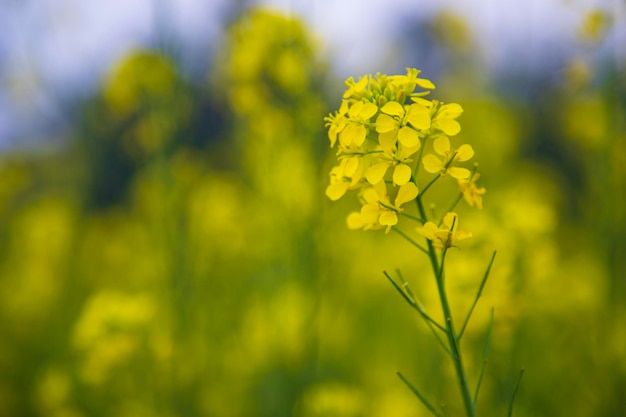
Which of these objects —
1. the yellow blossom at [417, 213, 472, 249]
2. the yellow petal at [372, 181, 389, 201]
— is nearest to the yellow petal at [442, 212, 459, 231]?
the yellow blossom at [417, 213, 472, 249]

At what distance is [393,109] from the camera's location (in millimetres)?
1016

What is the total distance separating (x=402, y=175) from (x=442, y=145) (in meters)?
0.11

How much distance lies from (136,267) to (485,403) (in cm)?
250

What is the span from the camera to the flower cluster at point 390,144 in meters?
1.02

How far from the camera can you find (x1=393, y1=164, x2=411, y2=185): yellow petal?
Answer: 998mm

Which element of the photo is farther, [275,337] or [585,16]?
[275,337]

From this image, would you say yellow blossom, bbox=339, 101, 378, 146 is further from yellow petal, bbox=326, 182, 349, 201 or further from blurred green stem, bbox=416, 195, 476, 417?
blurred green stem, bbox=416, 195, 476, 417

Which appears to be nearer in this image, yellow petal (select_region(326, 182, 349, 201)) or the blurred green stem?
the blurred green stem

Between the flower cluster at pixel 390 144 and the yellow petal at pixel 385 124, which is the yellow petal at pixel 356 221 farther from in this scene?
the yellow petal at pixel 385 124

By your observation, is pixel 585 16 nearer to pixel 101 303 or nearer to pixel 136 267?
pixel 101 303

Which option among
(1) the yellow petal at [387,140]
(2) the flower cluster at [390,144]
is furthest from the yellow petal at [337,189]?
(1) the yellow petal at [387,140]

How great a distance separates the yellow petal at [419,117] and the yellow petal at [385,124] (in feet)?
0.08

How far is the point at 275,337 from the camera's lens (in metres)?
2.53

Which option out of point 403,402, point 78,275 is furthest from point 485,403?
point 78,275
